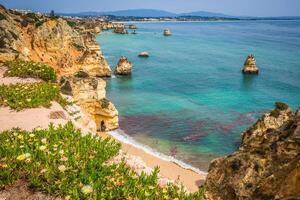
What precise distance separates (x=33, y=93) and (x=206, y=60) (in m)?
66.1

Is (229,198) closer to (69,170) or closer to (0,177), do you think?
(69,170)

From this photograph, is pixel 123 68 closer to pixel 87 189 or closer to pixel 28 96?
pixel 28 96

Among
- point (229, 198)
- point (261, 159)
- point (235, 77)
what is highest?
point (261, 159)

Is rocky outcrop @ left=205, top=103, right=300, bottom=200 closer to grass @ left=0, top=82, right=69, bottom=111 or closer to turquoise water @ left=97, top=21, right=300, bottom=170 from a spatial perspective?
grass @ left=0, top=82, right=69, bottom=111

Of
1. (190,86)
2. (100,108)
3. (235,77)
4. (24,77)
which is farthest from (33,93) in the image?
(235,77)

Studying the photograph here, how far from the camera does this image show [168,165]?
2212 centimetres

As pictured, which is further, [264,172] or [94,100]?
[94,100]

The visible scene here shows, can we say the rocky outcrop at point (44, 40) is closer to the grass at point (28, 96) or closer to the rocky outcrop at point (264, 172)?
the grass at point (28, 96)

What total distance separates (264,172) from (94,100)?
19.0 m

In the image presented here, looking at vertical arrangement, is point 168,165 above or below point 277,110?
below

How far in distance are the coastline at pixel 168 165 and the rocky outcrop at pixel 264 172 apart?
6.77 m

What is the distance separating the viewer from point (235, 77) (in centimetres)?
5959

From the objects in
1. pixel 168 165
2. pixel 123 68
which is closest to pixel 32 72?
pixel 168 165

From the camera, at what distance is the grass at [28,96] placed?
49.0 feet
